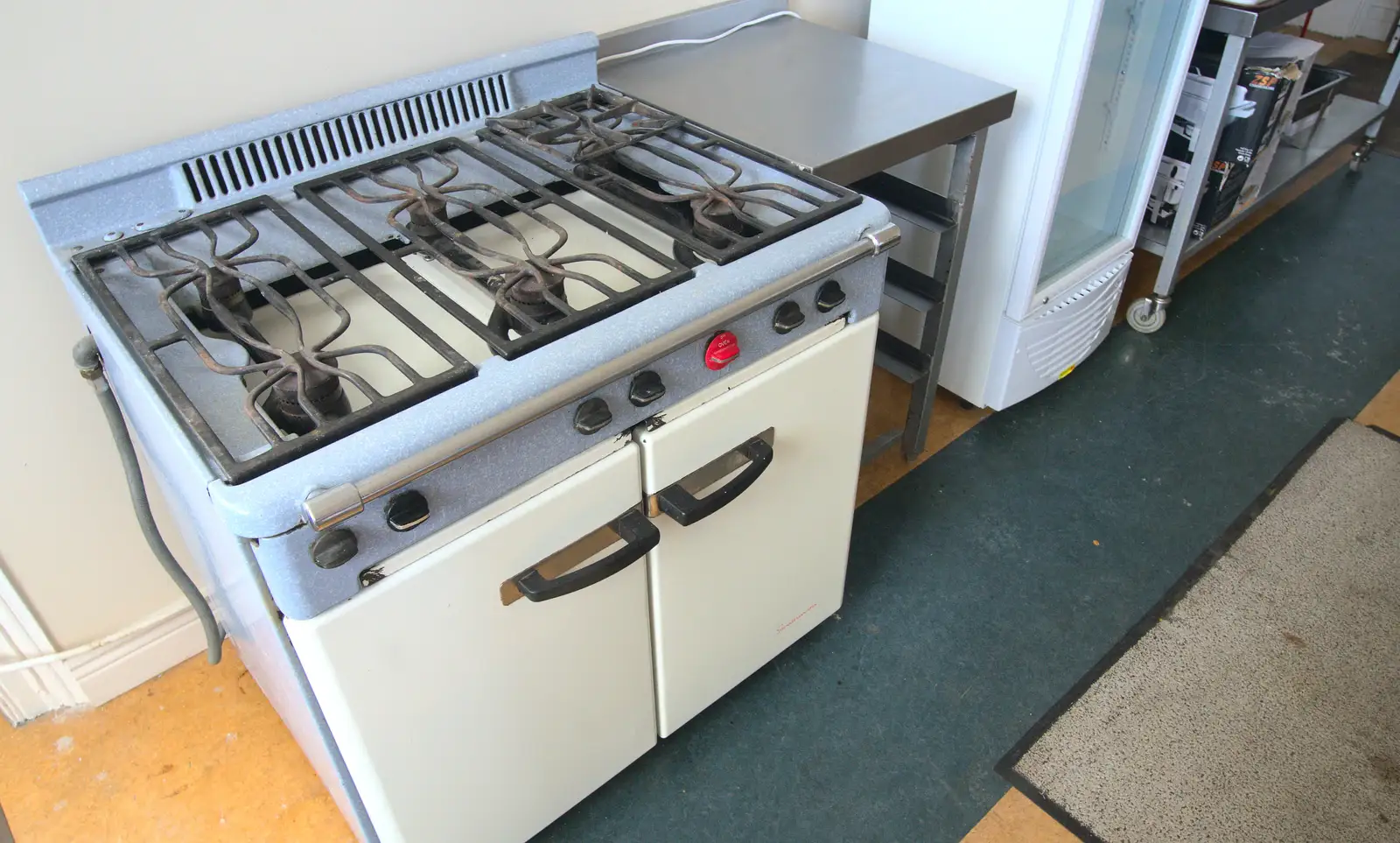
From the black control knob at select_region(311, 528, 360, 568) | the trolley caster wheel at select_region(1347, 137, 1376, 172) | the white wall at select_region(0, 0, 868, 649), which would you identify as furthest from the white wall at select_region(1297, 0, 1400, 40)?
the black control knob at select_region(311, 528, 360, 568)

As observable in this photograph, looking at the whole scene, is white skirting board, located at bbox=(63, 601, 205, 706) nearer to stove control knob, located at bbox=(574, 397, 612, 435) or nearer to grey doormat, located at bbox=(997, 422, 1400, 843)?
stove control knob, located at bbox=(574, 397, 612, 435)

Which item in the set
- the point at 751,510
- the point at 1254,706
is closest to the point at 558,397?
the point at 751,510

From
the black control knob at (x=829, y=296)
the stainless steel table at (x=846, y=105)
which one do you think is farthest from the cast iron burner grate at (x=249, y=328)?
the stainless steel table at (x=846, y=105)

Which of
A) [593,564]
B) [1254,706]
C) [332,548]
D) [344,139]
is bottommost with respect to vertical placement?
[1254,706]

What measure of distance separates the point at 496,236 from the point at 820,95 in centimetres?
60

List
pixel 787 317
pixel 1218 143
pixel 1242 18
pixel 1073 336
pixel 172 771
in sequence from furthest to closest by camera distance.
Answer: pixel 1218 143
pixel 1073 336
pixel 1242 18
pixel 172 771
pixel 787 317

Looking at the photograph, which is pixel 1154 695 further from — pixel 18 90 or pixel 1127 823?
pixel 18 90

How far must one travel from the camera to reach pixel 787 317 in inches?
42.3

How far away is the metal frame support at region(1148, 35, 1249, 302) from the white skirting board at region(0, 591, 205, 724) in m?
2.16

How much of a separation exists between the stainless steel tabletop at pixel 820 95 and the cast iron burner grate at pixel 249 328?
0.61 m

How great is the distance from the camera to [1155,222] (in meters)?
2.32

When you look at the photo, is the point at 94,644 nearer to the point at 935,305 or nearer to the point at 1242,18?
the point at 935,305

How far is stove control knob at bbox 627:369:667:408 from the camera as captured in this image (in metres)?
0.96

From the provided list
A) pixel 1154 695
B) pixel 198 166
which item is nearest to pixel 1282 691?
pixel 1154 695
